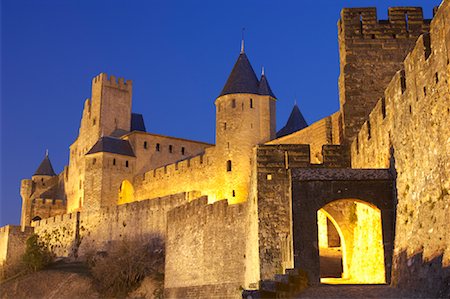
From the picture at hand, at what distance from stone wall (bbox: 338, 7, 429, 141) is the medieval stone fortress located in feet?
0.10

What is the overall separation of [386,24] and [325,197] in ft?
27.5

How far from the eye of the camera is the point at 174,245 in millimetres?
28594

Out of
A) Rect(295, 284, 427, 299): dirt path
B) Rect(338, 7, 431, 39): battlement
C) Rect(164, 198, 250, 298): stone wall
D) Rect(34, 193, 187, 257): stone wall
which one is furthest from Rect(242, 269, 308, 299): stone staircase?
Rect(34, 193, 187, 257): stone wall

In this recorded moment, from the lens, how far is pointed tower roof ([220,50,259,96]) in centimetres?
3916

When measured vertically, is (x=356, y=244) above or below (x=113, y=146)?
below

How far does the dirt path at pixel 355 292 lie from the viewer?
11.9 meters

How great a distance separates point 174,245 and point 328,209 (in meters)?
11.6

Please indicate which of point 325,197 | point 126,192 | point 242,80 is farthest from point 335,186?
point 126,192

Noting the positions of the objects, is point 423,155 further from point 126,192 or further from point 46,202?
point 46,202

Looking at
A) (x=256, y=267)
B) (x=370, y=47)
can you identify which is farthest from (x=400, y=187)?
(x=370, y=47)

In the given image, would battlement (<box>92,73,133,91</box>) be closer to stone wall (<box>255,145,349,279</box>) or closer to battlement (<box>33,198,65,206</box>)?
battlement (<box>33,198,65,206</box>)

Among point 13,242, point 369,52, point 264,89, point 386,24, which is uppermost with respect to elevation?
point 264,89

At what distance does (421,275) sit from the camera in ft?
38.0

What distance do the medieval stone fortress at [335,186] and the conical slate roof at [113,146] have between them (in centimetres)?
506
